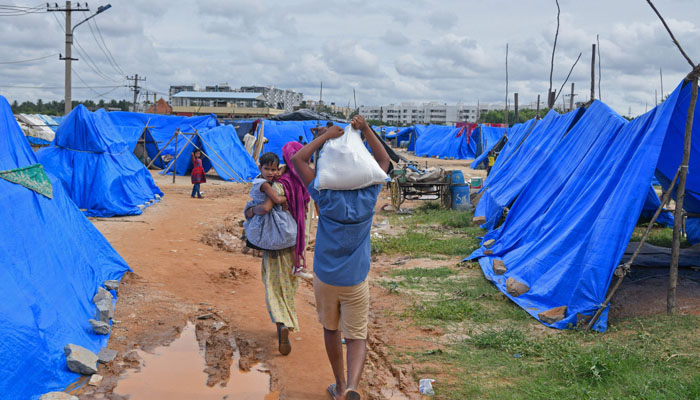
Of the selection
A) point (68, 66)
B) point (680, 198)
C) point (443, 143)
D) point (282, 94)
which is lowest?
point (680, 198)

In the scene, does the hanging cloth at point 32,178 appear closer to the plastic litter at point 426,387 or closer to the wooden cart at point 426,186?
the plastic litter at point 426,387

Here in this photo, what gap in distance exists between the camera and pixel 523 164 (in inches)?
409

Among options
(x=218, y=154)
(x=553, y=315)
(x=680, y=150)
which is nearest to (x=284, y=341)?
(x=553, y=315)

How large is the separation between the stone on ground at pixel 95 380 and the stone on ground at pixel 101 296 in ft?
3.86

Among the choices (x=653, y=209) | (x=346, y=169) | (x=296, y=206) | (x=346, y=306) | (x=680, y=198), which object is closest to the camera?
(x=346, y=169)

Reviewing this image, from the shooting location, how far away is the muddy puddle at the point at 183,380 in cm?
378

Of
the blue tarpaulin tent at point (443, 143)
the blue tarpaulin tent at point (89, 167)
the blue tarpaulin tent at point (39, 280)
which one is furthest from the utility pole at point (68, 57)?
the blue tarpaulin tent at point (443, 143)

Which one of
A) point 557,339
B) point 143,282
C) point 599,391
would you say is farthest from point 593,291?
point 143,282

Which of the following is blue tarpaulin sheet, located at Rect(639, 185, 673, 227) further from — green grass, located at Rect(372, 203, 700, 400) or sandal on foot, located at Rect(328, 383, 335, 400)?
sandal on foot, located at Rect(328, 383, 335, 400)

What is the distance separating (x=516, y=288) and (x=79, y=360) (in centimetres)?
430

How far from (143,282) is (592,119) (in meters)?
6.25

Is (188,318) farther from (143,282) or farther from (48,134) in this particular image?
(48,134)

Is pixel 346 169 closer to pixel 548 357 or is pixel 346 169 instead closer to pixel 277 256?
pixel 277 256

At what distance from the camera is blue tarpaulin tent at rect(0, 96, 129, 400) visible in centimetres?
342
